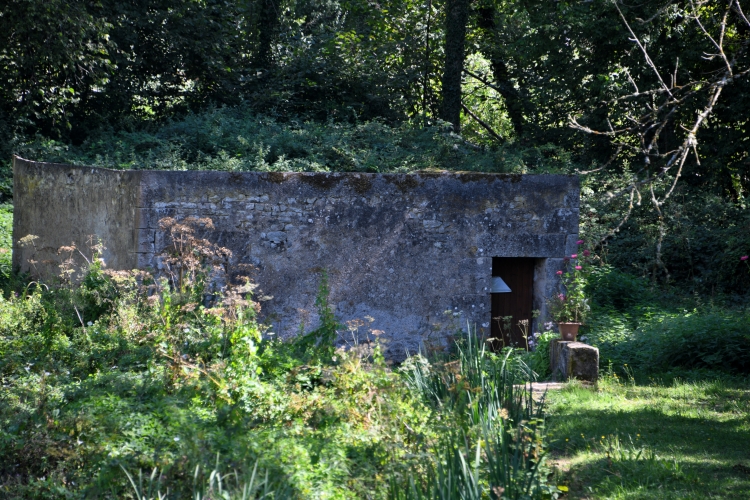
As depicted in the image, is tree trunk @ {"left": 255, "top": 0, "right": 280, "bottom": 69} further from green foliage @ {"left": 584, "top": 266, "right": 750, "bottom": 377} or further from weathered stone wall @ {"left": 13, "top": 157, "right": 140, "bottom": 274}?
green foliage @ {"left": 584, "top": 266, "right": 750, "bottom": 377}

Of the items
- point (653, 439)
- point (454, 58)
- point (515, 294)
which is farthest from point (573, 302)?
point (454, 58)

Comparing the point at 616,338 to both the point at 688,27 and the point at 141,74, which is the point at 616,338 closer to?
the point at 688,27

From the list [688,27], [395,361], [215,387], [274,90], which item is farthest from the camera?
[274,90]

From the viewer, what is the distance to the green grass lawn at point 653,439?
4.36 m

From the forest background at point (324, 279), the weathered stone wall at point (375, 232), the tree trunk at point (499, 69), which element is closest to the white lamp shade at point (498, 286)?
the weathered stone wall at point (375, 232)

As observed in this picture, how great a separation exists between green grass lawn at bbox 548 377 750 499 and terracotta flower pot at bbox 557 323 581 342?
37.3 inches

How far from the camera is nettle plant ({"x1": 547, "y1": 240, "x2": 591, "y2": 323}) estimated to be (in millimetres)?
8711

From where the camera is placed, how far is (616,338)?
865 cm

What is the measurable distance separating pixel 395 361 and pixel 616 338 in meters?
2.74

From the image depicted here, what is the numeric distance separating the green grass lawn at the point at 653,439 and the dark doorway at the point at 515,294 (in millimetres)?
2701

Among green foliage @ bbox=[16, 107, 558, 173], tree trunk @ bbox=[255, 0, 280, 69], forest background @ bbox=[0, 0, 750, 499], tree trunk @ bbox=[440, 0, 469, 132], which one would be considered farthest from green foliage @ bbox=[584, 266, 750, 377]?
tree trunk @ bbox=[255, 0, 280, 69]

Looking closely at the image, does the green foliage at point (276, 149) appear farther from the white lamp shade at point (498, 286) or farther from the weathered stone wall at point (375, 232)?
the white lamp shade at point (498, 286)

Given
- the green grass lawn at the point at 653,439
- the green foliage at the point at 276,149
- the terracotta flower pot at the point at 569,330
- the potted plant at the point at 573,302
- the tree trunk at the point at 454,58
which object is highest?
the tree trunk at the point at 454,58

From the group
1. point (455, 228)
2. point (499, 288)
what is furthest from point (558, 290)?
point (455, 228)
